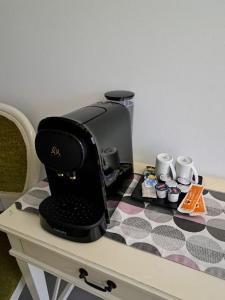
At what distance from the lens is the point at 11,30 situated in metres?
0.97

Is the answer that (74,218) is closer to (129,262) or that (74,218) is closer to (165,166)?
(129,262)

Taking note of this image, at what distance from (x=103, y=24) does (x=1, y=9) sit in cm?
47

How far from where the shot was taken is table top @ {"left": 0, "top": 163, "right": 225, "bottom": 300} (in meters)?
0.53

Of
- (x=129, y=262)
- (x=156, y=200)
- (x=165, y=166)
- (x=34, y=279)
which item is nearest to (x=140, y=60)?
(x=165, y=166)

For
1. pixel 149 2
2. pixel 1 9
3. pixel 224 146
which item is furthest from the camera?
pixel 1 9

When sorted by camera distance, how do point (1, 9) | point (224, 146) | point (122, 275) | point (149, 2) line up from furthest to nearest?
point (1, 9) → point (224, 146) → point (149, 2) → point (122, 275)

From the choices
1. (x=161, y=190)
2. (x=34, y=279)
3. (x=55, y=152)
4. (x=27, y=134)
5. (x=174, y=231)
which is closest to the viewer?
(x=55, y=152)

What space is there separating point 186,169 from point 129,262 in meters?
0.37

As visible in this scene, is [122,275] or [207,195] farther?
[207,195]

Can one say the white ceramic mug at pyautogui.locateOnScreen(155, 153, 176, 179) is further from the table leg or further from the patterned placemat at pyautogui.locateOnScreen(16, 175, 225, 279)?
the table leg

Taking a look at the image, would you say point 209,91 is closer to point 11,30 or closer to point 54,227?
point 54,227

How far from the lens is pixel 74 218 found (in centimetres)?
66

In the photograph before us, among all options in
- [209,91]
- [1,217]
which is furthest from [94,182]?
[209,91]

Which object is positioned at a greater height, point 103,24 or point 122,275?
point 103,24
